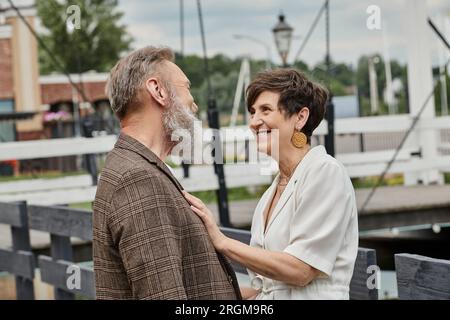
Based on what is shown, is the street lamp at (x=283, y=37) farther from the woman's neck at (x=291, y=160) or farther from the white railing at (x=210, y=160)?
the woman's neck at (x=291, y=160)

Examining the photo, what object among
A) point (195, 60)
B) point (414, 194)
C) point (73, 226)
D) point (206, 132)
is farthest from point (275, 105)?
point (195, 60)

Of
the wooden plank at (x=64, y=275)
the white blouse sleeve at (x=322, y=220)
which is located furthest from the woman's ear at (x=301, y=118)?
the wooden plank at (x=64, y=275)

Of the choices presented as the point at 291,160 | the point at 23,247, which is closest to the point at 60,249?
the point at 23,247

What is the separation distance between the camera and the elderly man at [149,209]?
2229 mm

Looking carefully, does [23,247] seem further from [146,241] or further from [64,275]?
[146,241]

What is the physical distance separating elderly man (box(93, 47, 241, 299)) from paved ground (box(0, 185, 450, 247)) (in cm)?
581

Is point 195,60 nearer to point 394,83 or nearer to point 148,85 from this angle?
point 394,83

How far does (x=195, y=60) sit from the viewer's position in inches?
943

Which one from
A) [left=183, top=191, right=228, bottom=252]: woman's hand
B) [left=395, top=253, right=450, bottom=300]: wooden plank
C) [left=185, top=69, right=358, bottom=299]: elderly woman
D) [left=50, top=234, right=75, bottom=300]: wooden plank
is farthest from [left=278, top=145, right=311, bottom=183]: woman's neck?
[left=50, top=234, right=75, bottom=300]: wooden plank

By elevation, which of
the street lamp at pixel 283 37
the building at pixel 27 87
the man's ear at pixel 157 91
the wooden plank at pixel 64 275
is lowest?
the wooden plank at pixel 64 275

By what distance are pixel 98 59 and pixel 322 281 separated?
32911mm

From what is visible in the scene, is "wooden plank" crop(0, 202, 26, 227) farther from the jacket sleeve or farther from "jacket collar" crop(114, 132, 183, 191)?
the jacket sleeve

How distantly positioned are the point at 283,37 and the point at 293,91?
30.1ft
